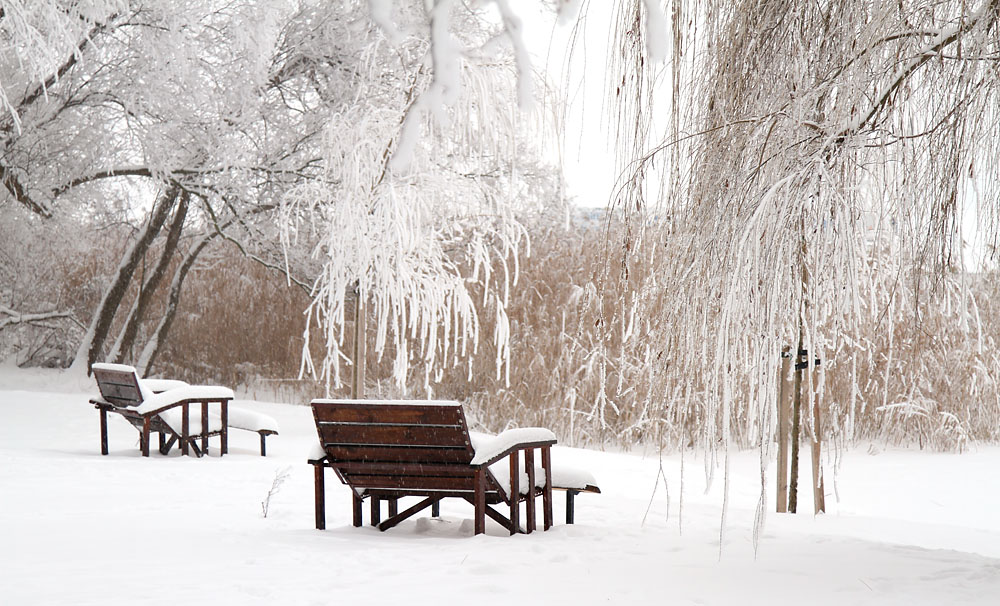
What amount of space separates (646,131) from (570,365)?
6.41 metres

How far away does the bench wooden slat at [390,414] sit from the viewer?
3711 mm

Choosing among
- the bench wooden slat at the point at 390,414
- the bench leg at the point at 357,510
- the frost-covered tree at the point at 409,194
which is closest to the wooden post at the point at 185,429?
the frost-covered tree at the point at 409,194

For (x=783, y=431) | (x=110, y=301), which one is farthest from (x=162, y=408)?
(x=110, y=301)

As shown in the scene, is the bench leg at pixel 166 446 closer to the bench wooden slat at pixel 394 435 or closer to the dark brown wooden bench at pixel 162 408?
the dark brown wooden bench at pixel 162 408

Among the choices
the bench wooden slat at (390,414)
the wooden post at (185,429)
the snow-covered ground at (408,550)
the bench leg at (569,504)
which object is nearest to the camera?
the snow-covered ground at (408,550)

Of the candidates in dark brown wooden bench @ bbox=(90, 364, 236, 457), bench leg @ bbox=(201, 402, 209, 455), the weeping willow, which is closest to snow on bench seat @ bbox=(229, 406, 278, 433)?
dark brown wooden bench @ bbox=(90, 364, 236, 457)

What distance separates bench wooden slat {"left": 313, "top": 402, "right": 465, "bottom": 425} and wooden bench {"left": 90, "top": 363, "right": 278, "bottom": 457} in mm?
2826

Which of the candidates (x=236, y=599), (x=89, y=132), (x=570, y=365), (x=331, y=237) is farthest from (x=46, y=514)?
(x=89, y=132)

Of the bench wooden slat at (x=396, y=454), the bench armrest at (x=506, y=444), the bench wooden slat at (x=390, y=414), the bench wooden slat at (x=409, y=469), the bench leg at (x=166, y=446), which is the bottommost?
the bench leg at (x=166, y=446)

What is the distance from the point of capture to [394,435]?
386cm

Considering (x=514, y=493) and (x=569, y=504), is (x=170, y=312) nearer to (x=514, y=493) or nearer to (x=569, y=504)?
(x=569, y=504)

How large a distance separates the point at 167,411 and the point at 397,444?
3384mm

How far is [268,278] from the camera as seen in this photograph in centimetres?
1286

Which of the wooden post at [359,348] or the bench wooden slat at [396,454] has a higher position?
the wooden post at [359,348]
